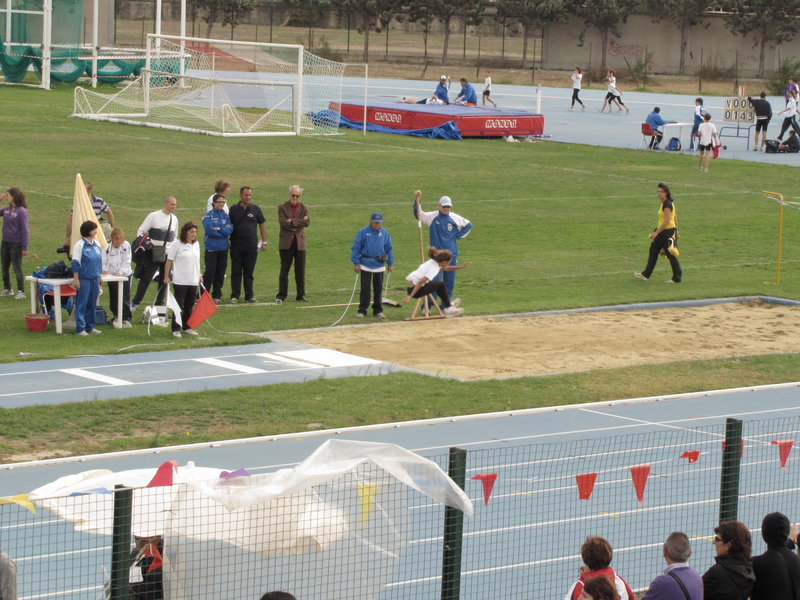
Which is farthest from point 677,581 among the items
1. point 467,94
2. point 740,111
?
point 467,94

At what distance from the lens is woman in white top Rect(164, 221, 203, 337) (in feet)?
53.4

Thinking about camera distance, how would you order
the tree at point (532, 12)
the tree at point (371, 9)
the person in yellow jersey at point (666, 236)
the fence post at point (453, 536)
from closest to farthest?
the fence post at point (453, 536), the person in yellow jersey at point (666, 236), the tree at point (532, 12), the tree at point (371, 9)

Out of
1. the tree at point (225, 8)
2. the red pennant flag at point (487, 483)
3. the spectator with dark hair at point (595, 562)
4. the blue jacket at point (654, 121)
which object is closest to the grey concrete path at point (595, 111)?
the blue jacket at point (654, 121)

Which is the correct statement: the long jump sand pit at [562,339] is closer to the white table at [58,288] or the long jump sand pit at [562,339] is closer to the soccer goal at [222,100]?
the white table at [58,288]

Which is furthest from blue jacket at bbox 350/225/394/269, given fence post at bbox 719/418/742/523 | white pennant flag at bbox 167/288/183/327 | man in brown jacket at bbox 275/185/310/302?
fence post at bbox 719/418/742/523

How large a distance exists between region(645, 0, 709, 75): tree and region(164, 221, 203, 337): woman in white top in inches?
2469

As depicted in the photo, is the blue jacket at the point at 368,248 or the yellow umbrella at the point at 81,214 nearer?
the yellow umbrella at the point at 81,214

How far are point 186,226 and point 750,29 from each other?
2564 inches

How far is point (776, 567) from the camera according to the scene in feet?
22.4

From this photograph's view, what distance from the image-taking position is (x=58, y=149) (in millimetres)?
34438

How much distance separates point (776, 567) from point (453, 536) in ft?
6.38

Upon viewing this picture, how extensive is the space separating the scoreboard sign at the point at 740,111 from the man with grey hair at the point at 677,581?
4133cm

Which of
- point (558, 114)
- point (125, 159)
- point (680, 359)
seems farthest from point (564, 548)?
point (558, 114)

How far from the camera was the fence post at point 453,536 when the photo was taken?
6.50 metres
